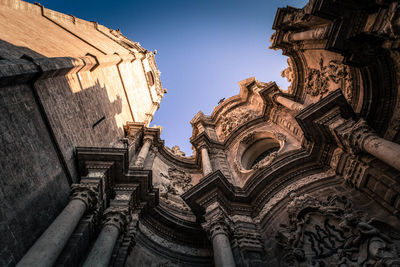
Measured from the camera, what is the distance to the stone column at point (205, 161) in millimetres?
11602

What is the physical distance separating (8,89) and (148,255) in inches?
235

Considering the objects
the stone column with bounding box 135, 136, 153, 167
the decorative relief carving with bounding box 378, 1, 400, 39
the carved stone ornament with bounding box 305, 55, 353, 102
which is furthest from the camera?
the stone column with bounding box 135, 136, 153, 167

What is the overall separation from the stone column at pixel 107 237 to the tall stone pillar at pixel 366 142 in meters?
6.81

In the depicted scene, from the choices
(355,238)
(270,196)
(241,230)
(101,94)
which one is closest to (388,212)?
(355,238)

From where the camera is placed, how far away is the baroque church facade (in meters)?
5.58

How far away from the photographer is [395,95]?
6.89 metres

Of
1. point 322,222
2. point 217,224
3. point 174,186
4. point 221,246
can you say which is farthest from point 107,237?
point 322,222

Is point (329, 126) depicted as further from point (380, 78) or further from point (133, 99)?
point (133, 99)

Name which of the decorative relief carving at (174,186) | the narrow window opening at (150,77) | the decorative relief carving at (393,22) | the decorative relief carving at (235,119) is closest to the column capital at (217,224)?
the decorative relief carving at (174,186)

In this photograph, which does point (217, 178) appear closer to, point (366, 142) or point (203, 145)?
point (366, 142)

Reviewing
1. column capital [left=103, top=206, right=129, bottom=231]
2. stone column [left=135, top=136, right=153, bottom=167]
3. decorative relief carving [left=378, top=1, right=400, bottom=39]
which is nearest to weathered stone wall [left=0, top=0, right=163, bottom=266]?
column capital [left=103, top=206, right=129, bottom=231]

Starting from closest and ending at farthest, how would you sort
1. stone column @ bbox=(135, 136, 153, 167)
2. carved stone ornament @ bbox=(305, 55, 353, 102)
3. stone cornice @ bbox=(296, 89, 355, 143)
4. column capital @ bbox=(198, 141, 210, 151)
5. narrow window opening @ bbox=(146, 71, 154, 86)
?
stone cornice @ bbox=(296, 89, 355, 143)
carved stone ornament @ bbox=(305, 55, 353, 102)
stone column @ bbox=(135, 136, 153, 167)
column capital @ bbox=(198, 141, 210, 151)
narrow window opening @ bbox=(146, 71, 154, 86)

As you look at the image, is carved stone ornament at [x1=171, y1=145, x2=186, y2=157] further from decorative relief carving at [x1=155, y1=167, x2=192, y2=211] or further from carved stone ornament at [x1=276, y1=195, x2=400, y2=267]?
carved stone ornament at [x1=276, y1=195, x2=400, y2=267]

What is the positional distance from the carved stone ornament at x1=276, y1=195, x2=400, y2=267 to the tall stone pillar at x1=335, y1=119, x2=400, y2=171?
1.53m
